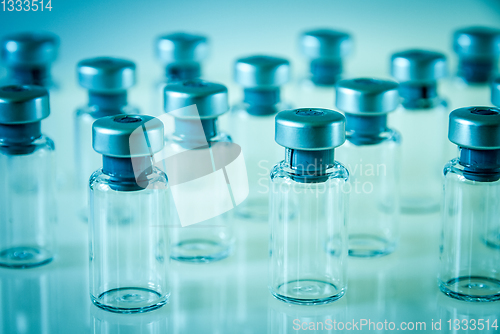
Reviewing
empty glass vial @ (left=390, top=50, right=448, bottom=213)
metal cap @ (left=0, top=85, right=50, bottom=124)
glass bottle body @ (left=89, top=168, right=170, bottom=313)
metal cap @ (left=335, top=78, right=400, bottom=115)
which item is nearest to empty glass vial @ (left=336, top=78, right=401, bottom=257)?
metal cap @ (left=335, top=78, right=400, bottom=115)

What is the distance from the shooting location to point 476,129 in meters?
0.86

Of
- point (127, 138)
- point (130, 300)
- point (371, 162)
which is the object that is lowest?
point (130, 300)

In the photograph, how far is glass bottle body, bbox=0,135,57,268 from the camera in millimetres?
1062

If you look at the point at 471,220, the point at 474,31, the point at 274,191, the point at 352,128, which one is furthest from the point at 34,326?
the point at 474,31

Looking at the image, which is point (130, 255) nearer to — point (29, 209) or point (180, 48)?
point (29, 209)

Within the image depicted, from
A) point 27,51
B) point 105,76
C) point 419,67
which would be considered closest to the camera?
point 105,76

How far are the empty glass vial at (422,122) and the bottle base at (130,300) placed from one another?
55 centimetres

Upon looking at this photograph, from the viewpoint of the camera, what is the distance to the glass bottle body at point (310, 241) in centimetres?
95

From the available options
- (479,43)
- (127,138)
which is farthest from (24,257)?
(479,43)

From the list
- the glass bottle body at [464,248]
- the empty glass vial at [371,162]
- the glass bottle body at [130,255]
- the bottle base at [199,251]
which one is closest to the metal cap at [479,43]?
the empty glass vial at [371,162]

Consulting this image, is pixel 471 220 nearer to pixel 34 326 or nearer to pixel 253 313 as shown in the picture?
pixel 253 313

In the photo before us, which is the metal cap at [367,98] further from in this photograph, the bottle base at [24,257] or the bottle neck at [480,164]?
the bottle base at [24,257]

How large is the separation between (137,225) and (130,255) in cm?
7

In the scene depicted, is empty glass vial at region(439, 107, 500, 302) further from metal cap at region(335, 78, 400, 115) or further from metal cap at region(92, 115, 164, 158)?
metal cap at region(92, 115, 164, 158)
